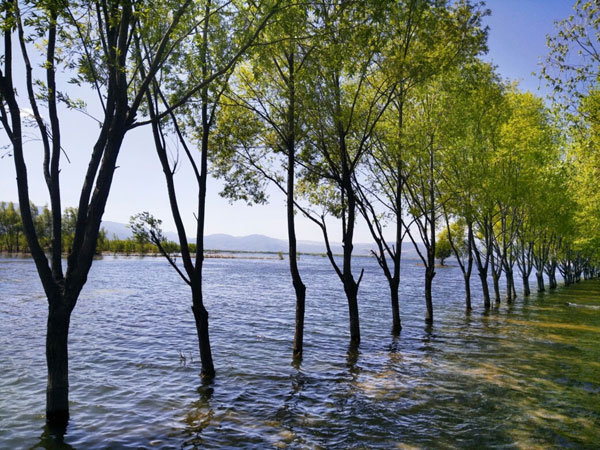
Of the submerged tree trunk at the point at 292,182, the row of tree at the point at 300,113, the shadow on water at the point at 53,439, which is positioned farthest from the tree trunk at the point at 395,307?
the shadow on water at the point at 53,439

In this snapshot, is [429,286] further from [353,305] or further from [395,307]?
[353,305]

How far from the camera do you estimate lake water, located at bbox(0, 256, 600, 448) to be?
10656mm

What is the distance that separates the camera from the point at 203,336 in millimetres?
14195

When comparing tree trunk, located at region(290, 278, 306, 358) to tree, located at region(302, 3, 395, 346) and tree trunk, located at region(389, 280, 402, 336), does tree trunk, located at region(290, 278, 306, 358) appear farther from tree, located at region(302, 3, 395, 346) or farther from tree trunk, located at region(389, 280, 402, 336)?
tree trunk, located at region(389, 280, 402, 336)

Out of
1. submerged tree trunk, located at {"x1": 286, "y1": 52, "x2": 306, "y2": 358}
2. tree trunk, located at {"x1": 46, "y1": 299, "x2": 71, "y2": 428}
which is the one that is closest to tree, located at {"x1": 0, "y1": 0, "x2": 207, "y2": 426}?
tree trunk, located at {"x1": 46, "y1": 299, "x2": 71, "y2": 428}

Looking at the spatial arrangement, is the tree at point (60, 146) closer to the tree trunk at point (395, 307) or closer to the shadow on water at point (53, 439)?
the shadow on water at point (53, 439)

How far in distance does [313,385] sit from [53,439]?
8.19 metres

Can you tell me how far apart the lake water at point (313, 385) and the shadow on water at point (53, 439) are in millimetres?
63

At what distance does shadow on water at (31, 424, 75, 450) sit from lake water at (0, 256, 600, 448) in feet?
0.21

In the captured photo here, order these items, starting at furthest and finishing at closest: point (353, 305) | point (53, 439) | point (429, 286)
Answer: point (429, 286)
point (353, 305)
point (53, 439)

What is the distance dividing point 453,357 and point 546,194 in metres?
27.9

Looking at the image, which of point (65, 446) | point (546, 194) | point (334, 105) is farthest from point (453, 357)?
point (546, 194)

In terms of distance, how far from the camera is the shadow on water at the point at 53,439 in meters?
9.73

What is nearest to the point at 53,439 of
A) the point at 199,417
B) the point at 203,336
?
the point at 199,417
